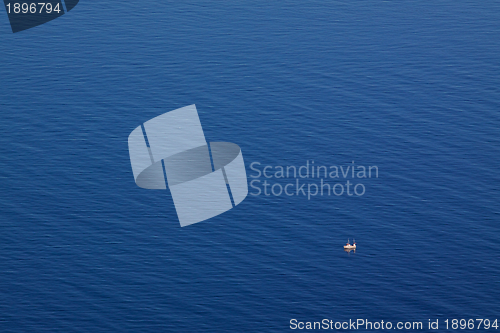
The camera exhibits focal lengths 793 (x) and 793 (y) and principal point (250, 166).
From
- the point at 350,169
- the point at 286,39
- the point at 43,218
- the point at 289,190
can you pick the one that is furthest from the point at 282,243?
the point at 286,39

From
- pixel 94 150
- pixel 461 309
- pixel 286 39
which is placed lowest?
pixel 461 309

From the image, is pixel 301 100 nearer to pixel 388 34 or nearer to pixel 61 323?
pixel 388 34

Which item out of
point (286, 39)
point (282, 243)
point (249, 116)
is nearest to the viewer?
point (282, 243)

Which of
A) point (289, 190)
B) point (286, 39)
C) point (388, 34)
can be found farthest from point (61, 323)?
point (388, 34)

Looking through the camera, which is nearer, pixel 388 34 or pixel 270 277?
pixel 270 277

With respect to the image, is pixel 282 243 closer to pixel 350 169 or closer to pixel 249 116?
pixel 350 169

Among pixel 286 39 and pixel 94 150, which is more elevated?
pixel 286 39

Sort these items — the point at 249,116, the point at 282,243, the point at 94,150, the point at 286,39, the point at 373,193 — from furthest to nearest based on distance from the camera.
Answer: the point at 286,39 → the point at 249,116 → the point at 94,150 → the point at 373,193 → the point at 282,243
